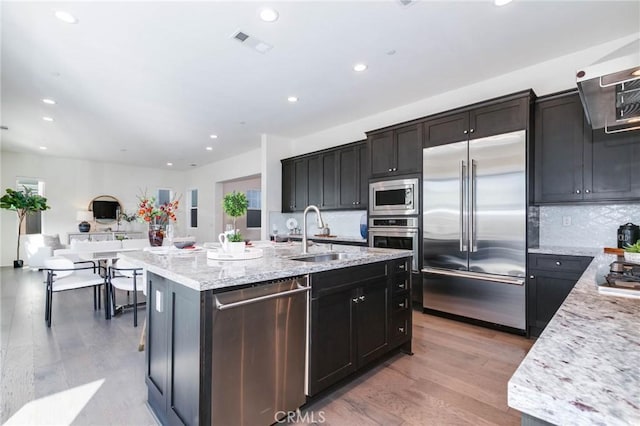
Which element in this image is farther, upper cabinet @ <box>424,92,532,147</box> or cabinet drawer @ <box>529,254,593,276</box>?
upper cabinet @ <box>424,92,532,147</box>

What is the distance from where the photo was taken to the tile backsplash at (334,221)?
18.0 ft

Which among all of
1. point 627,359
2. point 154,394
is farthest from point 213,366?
point 627,359

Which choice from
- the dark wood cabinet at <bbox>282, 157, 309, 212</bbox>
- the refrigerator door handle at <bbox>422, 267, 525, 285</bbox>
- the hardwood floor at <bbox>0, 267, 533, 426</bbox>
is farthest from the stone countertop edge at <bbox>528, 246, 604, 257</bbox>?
the dark wood cabinet at <bbox>282, 157, 309, 212</bbox>

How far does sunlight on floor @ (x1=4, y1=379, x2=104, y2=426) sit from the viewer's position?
1.81m

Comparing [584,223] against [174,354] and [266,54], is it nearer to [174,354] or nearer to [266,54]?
[266,54]

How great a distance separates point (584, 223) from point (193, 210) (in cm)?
1034

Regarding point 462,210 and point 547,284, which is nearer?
point 547,284

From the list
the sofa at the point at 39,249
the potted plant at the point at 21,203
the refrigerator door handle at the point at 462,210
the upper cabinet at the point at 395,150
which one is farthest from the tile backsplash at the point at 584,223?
the potted plant at the point at 21,203

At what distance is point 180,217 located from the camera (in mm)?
10500

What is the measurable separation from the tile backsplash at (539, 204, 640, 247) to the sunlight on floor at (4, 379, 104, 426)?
445cm

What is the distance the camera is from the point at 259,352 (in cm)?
157

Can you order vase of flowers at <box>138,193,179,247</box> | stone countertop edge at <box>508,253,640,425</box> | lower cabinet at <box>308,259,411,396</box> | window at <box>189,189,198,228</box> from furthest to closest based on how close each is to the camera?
1. window at <box>189,189,198,228</box>
2. vase of flowers at <box>138,193,179,247</box>
3. lower cabinet at <box>308,259,411,396</box>
4. stone countertop edge at <box>508,253,640,425</box>

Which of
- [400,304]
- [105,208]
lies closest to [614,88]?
[400,304]

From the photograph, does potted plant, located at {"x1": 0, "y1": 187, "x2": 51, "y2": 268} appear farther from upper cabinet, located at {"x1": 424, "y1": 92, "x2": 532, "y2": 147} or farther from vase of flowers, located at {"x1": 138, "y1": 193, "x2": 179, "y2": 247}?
upper cabinet, located at {"x1": 424, "y1": 92, "x2": 532, "y2": 147}
